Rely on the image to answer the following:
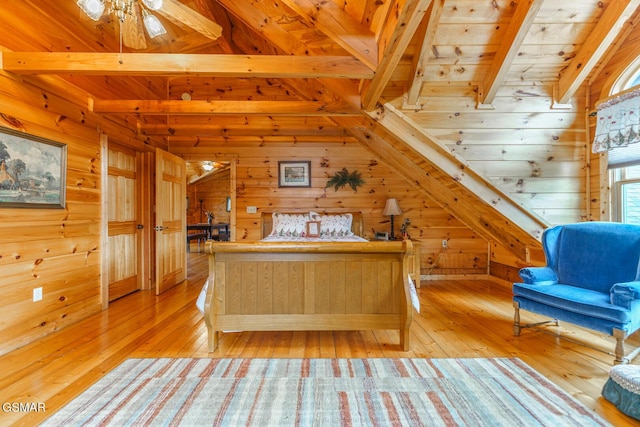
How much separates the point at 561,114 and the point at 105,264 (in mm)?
5137

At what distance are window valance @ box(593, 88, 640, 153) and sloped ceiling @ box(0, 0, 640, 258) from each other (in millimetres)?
347

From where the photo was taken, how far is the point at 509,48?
8.08ft

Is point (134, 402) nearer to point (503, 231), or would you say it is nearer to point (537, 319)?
point (537, 319)

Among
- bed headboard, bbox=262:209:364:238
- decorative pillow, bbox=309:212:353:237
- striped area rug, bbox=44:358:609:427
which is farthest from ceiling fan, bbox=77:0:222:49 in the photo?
bed headboard, bbox=262:209:364:238

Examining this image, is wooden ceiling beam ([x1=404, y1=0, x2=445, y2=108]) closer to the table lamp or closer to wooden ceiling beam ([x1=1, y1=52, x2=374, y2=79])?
wooden ceiling beam ([x1=1, y1=52, x2=374, y2=79])

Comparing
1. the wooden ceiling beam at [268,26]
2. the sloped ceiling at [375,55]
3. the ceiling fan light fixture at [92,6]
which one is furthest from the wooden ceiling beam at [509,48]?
the ceiling fan light fixture at [92,6]

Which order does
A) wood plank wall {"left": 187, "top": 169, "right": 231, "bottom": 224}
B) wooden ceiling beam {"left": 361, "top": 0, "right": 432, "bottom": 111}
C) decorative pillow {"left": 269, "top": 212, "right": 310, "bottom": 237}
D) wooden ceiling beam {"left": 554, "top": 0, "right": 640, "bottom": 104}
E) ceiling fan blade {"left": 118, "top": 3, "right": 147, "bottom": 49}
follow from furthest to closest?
wood plank wall {"left": 187, "top": 169, "right": 231, "bottom": 224} → decorative pillow {"left": 269, "top": 212, "right": 310, "bottom": 237} → wooden ceiling beam {"left": 554, "top": 0, "right": 640, "bottom": 104} → ceiling fan blade {"left": 118, "top": 3, "right": 147, "bottom": 49} → wooden ceiling beam {"left": 361, "top": 0, "right": 432, "bottom": 111}

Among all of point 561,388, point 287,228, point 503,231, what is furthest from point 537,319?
point 287,228

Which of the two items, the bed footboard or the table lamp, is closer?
the bed footboard

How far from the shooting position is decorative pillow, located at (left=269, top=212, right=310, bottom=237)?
178 inches

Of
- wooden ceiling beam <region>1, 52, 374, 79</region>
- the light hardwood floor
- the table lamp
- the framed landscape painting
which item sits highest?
wooden ceiling beam <region>1, 52, 374, 79</region>

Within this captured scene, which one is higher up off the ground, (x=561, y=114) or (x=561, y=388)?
(x=561, y=114)

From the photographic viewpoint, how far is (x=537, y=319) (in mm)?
3143

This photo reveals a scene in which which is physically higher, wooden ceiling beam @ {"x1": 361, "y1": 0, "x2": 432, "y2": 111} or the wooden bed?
wooden ceiling beam @ {"x1": 361, "y1": 0, "x2": 432, "y2": 111}
